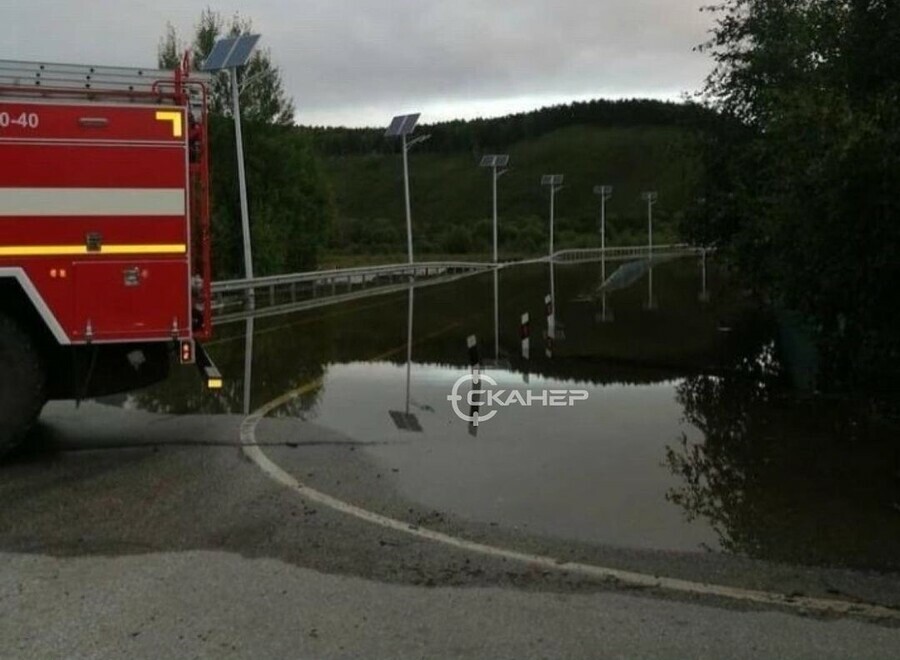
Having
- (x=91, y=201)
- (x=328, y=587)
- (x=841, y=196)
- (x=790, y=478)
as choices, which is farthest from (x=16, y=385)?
(x=841, y=196)

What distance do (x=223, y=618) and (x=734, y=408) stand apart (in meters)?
7.60

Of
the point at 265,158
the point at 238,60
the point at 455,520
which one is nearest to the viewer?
the point at 455,520

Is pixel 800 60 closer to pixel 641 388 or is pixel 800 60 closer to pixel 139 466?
pixel 641 388

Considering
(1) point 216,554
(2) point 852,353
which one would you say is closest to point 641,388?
(2) point 852,353

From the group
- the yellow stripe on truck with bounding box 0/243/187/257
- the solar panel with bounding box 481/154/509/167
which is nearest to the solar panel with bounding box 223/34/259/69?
the yellow stripe on truck with bounding box 0/243/187/257

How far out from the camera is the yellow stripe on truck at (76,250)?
818cm

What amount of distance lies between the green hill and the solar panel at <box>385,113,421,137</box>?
62.2 metres

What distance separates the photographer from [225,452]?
8.91m

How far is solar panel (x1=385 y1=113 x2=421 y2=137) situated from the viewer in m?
46.6

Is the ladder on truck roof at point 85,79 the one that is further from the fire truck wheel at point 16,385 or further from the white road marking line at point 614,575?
the white road marking line at point 614,575

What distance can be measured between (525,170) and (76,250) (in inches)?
6141

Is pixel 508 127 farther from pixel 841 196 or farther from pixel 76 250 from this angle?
pixel 76 250

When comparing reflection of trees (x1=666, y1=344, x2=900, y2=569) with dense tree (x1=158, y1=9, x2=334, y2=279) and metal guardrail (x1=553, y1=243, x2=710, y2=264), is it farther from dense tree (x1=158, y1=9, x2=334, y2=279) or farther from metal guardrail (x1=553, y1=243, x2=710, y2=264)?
metal guardrail (x1=553, y1=243, x2=710, y2=264)

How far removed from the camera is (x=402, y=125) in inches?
1847
